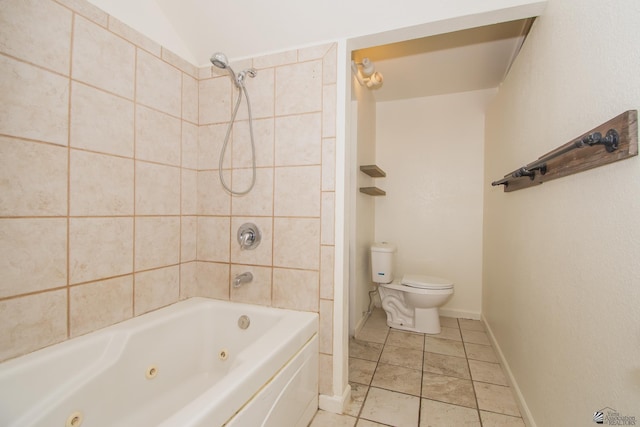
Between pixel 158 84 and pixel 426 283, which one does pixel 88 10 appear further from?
pixel 426 283

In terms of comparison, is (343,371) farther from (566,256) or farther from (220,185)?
(220,185)

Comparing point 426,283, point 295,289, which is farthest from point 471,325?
point 295,289

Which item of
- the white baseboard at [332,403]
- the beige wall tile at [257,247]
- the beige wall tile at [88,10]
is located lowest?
the white baseboard at [332,403]

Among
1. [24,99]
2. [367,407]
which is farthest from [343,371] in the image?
[24,99]

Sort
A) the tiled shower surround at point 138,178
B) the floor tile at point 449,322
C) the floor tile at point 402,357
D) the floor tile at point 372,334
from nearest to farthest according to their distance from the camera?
1. the tiled shower surround at point 138,178
2. the floor tile at point 402,357
3. the floor tile at point 372,334
4. the floor tile at point 449,322

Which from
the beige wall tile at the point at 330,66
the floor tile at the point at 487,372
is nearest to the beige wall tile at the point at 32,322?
the beige wall tile at the point at 330,66

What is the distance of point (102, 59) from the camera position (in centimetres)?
114

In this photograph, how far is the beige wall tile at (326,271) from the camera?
4.50 feet

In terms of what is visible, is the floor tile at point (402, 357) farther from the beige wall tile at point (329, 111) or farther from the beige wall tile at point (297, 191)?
the beige wall tile at point (329, 111)

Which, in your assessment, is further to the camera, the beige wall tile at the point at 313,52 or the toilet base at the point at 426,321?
the toilet base at the point at 426,321

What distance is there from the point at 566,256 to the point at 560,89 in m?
0.65

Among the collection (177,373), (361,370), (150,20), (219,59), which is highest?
(150,20)

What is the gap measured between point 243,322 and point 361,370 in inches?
35.0

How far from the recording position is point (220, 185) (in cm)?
158
